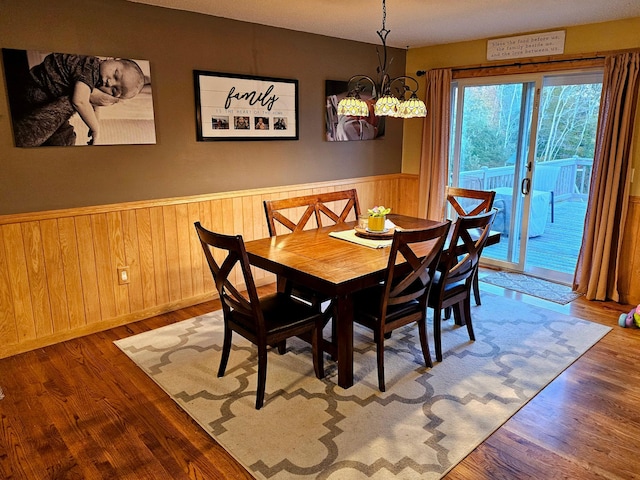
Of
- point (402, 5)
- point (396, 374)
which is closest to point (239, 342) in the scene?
point (396, 374)

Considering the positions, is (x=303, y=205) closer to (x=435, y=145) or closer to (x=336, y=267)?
(x=336, y=267)

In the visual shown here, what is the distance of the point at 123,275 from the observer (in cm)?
352

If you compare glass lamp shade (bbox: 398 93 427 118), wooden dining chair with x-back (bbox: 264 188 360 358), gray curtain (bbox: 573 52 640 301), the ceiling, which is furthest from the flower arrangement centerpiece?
gray curtain (bbox: 573 52 640 301)

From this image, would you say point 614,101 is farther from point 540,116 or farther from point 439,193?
point 439,193

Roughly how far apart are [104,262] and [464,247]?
2.51 m

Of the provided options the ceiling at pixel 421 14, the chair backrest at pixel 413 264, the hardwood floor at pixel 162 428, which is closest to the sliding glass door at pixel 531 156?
the ceiling at pixel 421 14

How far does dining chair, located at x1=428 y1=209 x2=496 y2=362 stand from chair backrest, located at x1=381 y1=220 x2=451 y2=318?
13 centimetres

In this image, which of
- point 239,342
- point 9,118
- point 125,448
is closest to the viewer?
point 125,448

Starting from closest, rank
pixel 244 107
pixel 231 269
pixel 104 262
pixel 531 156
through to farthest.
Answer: pixel 231 269, pixel 104 262, pixel 244 107, pixel 531 156

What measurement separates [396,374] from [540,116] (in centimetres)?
295

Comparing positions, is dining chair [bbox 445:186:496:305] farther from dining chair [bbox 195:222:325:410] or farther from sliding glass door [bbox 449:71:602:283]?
dining chair [bbox 195:222:325:410]

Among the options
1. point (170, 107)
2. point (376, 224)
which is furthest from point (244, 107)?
point (376, 224)

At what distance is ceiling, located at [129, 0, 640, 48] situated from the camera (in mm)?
3318

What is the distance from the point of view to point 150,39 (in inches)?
133
